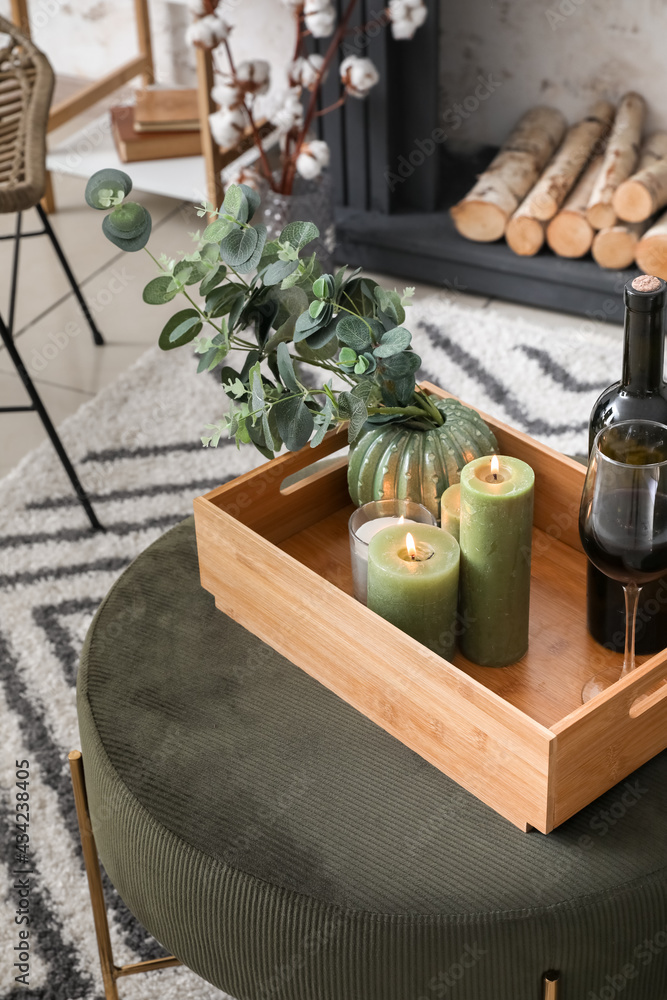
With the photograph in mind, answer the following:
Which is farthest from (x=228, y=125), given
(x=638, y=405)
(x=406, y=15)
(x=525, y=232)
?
(x=638, y=405)

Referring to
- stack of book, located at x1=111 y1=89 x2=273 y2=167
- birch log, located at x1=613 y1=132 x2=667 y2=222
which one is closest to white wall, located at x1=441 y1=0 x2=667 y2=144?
birch log, located at x1=613 y1=132 x2=667 y2=222

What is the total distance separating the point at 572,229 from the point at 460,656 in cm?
170

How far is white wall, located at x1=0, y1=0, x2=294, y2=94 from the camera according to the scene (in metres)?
3.33

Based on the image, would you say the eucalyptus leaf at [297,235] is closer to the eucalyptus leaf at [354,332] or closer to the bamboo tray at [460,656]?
the eucalyptus leaf at [354,332]

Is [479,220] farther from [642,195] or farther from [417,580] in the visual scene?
[417,580]

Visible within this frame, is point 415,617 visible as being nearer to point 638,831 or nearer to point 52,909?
point 638,831

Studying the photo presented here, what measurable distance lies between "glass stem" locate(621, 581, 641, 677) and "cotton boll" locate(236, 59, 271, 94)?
6.23 ft

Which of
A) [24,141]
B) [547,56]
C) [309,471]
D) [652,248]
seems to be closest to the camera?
[309,471]

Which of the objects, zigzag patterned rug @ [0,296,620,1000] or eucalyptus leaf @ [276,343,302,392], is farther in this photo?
zigzag patterned rug @ [0,296,620,1000]

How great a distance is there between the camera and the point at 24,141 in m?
2.10

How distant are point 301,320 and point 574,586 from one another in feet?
1.35

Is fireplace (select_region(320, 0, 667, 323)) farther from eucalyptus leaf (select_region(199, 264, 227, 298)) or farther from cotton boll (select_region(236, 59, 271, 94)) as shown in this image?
eucalyptus leaf (select_region(199, 264, 227, 298))

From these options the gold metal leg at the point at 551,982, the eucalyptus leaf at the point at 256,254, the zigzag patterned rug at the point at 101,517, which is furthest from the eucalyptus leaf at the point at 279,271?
the zigzag patterned rug at the point at 101,517

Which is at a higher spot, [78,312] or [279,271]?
[279,271]
